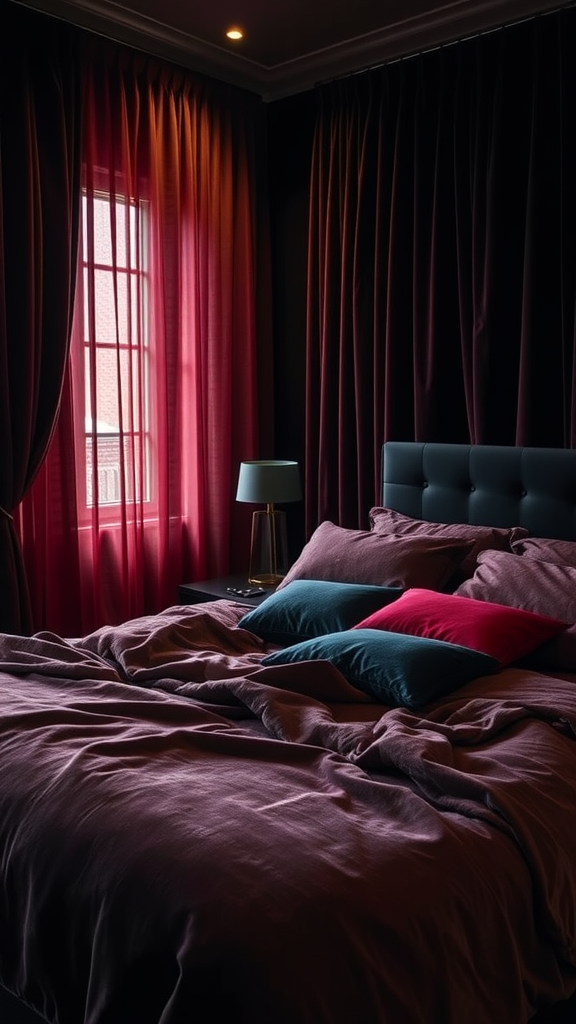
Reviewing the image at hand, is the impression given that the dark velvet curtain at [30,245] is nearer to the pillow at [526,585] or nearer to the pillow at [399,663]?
the pillow at [399,663]

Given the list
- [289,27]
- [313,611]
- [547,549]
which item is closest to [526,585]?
[547,549]

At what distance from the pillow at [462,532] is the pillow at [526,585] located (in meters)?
0.15

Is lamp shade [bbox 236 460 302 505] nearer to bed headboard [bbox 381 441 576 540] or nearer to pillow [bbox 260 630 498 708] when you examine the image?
bed headboard [bbox 381 441 576 540]

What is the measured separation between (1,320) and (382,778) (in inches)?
95.6

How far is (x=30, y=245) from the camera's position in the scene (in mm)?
3545

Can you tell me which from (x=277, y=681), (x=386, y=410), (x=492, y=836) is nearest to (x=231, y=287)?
(x=386, y=410)

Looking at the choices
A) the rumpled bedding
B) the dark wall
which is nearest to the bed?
the rumpled bedding

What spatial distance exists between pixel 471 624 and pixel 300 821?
1049mm

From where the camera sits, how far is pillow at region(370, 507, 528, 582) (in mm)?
3170

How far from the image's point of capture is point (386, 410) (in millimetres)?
3986

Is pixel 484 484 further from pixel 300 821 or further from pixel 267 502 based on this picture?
Answer: pixel 300 821

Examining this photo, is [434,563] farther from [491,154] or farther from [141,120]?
[141,120]

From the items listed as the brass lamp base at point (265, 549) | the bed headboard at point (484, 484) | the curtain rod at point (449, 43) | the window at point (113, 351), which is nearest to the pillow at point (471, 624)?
the bed headboard at point (484, 484)

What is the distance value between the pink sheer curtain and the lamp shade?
0.42 metres
